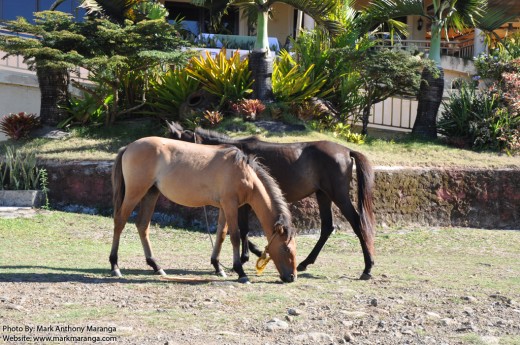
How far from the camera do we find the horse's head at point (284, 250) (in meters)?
9.82

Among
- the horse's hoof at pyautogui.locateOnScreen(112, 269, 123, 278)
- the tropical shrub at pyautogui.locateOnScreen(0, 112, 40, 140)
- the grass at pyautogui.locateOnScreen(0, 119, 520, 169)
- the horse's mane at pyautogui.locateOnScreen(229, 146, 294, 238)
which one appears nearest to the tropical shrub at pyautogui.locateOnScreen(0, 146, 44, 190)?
the grass at pyautogui.locateOnScreen(0, 119, 520, 169)

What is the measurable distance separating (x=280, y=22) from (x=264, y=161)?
68.3 feet

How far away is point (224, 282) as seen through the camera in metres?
9.74

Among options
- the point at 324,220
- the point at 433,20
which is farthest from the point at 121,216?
the point at 433,20

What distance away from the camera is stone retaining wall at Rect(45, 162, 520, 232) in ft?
50.7

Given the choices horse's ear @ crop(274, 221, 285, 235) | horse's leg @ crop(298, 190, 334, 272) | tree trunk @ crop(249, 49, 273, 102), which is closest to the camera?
horse's ear @ crop(274, 221, 285, 235)

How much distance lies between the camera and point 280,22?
31.9 metres

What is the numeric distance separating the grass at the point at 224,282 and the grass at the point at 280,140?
1.97 metres

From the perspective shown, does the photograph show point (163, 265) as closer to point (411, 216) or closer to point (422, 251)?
point (422, 251)

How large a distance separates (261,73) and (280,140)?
209 cm

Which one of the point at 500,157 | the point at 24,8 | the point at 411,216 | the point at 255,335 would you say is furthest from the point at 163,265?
the point at 24,8

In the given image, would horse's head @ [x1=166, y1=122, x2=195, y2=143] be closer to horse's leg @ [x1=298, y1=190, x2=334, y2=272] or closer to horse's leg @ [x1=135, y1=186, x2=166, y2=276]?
horse's leg @ [x1=135, y1=186, x2=166, y2=276]

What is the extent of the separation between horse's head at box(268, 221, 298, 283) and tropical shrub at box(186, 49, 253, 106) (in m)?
8.46

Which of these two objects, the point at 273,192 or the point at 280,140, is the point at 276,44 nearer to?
the point at 280,140
